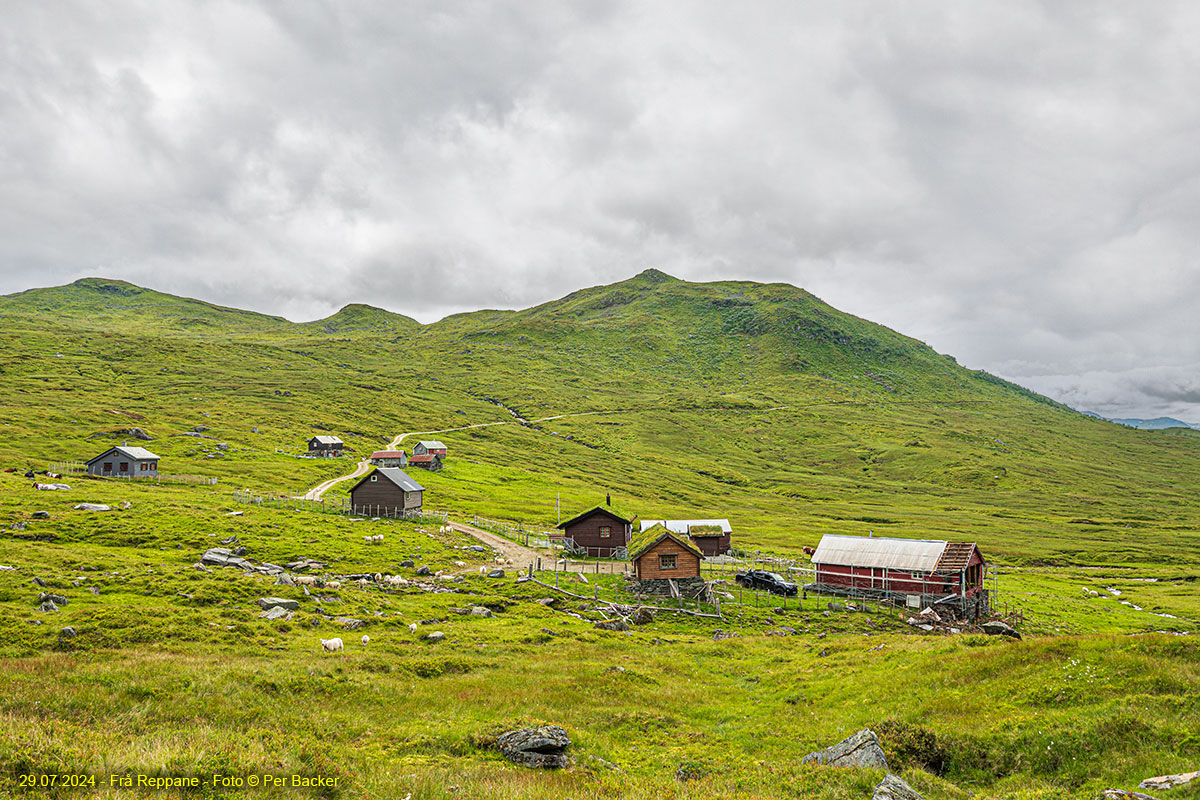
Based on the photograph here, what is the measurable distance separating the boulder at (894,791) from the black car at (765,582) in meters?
52.2

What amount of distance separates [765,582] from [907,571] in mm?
15027

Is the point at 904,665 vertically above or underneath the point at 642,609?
above

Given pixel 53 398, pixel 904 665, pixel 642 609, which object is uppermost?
pixel 53 398

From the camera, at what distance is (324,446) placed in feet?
468

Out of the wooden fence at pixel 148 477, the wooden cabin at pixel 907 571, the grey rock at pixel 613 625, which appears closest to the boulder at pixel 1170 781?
the grey rock at pixel 613 625

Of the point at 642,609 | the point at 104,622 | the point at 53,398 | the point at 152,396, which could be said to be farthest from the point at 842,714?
the point at 152,396

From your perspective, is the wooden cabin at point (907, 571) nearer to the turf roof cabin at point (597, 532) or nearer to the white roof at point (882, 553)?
the white roof at point (882, 553)

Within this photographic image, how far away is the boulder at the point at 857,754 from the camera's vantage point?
16.3 meters

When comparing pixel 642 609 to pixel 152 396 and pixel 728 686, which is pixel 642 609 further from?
pixel 152 396

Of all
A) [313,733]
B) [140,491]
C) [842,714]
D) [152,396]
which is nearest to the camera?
[313,733]

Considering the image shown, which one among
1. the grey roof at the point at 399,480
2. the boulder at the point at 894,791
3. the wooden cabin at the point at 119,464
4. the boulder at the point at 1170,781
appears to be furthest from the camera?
the wooden cabin at the point at 119,464

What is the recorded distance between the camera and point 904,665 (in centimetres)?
2831

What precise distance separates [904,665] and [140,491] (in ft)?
299

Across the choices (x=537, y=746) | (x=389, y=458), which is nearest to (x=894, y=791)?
(x=537, y=746)
